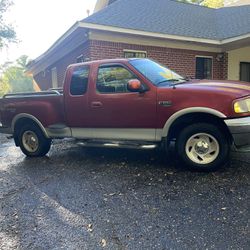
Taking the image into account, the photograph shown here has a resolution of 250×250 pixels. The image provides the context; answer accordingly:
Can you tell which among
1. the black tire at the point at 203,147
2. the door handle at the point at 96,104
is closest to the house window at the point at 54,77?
the door handle at the point at 96,104

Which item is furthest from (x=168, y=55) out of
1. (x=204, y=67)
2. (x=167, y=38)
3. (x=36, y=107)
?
(x=36, y=107)

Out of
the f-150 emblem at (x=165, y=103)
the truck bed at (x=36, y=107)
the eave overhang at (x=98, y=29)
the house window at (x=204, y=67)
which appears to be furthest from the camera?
the house window at (x=204, y=67)

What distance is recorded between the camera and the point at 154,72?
5.42 m

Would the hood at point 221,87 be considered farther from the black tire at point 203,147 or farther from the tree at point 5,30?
the tree at point 5,30

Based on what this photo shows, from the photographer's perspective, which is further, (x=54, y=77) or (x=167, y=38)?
(x=54, y=77)

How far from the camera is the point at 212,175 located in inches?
185

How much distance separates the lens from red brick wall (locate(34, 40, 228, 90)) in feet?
35.5

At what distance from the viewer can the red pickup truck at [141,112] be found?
462cm

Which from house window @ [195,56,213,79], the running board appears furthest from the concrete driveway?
house window @ [195,56,213,79]

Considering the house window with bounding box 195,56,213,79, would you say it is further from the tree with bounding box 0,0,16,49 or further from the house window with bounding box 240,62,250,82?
the tree with bounding box 0,0,16,49

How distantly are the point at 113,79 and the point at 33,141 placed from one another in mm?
2474

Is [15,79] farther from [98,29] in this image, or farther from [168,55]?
[98,29]

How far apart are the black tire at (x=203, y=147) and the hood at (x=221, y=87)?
54cm

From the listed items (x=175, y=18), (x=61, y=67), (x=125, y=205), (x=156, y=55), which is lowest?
A: (x=125, y=205)
